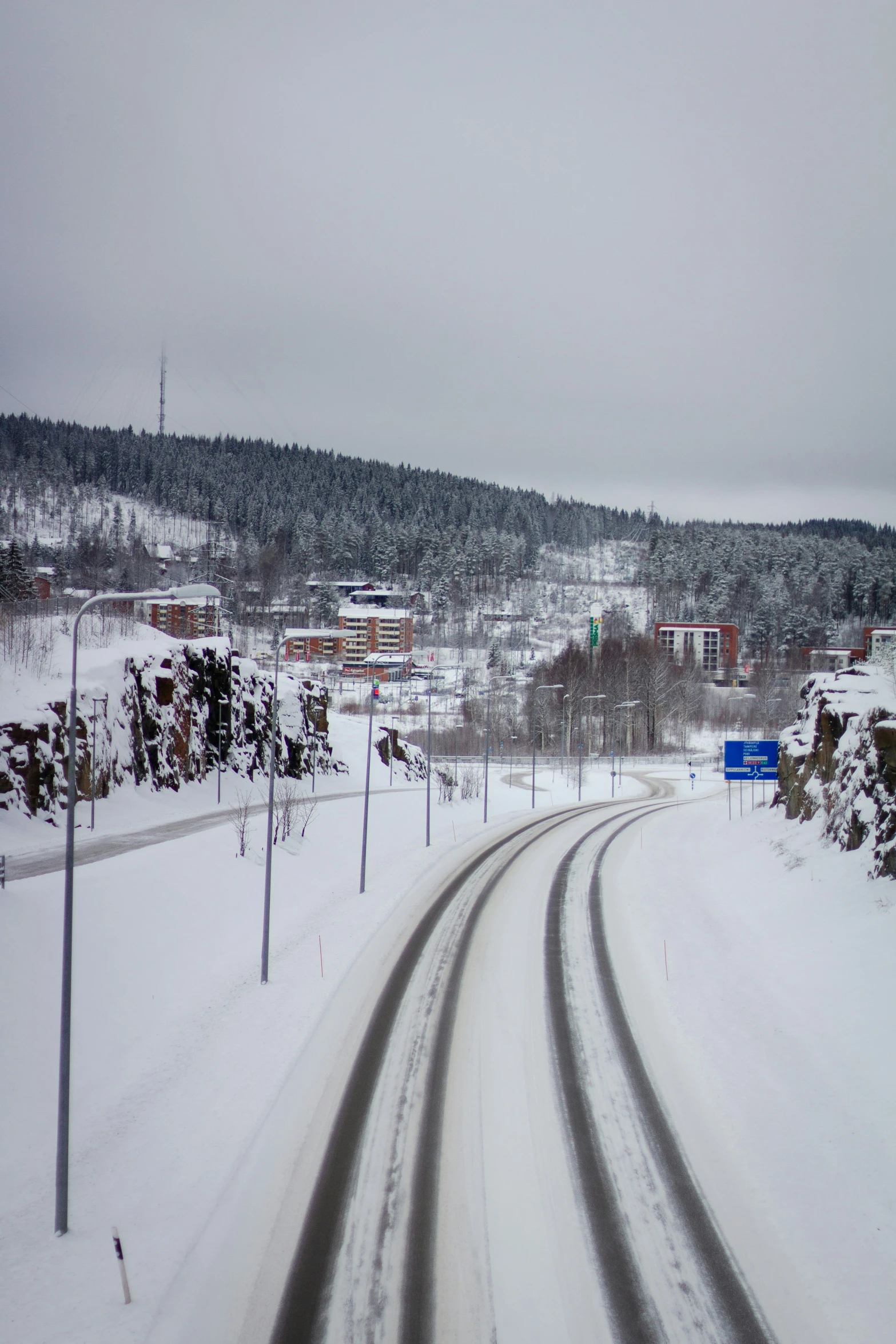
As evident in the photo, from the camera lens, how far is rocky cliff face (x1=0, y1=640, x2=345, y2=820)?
96.3 feet

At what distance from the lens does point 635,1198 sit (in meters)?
10.5

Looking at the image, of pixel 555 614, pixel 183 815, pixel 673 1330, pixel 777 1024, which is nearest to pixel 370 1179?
pixel 673 1330

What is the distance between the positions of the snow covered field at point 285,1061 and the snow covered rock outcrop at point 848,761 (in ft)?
4.20

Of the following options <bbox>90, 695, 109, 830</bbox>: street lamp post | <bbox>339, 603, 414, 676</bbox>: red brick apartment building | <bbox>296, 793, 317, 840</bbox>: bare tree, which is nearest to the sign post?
<bbox>296, 793, 317, 840</bbox>: bare tree

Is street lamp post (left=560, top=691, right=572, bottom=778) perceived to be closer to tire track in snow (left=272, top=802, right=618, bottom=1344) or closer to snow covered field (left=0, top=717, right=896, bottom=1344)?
snow covered field (left=0, top=717, right=896, bottom=1344)

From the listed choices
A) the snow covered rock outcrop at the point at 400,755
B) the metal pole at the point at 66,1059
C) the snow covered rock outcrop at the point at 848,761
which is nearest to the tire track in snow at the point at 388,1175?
the metal pole at the point at 66,1059

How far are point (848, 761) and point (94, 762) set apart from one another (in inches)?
1292

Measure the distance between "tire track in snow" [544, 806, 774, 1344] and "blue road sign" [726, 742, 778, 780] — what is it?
84.1ft

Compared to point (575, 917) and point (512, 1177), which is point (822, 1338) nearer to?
point (512, 1177)

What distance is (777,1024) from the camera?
16203 millimetres

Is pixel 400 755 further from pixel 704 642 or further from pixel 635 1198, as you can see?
pixel 704 642

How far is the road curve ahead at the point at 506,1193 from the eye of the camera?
27.4 feet

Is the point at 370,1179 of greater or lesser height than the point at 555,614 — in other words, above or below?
below

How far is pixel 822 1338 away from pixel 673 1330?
5.36ft
